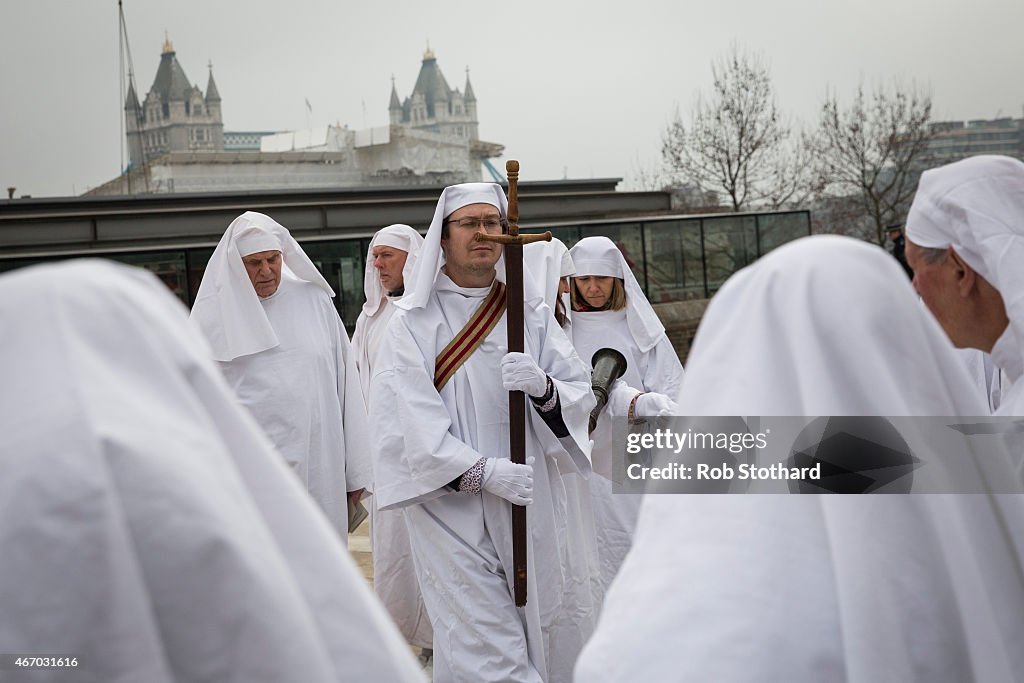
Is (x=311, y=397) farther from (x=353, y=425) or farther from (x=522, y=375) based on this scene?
(x=522, y=375)

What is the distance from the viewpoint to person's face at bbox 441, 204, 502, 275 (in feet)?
18.0

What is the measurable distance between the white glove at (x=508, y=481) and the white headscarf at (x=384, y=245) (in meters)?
2.82

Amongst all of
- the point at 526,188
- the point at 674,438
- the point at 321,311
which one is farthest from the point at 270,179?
the point at 674,438

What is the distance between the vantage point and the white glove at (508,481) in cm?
503

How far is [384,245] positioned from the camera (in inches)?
303

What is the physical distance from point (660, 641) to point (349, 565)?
0.55m

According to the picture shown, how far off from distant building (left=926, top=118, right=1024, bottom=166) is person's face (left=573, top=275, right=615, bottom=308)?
26546 mm

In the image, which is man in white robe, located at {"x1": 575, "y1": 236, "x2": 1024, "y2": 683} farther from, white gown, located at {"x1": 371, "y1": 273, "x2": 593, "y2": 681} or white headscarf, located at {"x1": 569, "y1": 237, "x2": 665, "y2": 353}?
white headscarf, located at {"x1": 569, "y1": 237, "x2": 665, "y2": 353}

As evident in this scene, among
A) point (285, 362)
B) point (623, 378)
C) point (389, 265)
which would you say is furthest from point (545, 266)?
point (285, 362)

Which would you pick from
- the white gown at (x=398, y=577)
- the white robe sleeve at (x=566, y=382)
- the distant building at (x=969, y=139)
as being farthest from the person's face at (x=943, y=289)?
the distant building at (x=969, y=139)

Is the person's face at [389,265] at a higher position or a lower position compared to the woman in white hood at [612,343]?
higher

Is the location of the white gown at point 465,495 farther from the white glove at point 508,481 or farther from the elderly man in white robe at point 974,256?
the elderly man in white robe at point 974,256

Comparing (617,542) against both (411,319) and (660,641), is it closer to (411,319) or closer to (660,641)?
(411,319)

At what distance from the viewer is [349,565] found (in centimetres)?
165
